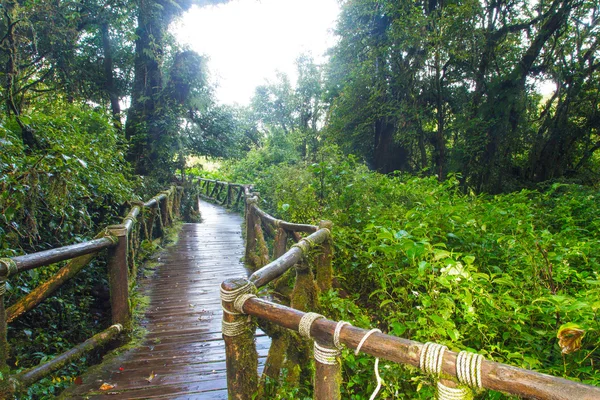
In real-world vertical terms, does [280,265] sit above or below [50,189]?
below

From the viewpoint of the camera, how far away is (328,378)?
4.76ft

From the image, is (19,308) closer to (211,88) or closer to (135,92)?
(135,92)

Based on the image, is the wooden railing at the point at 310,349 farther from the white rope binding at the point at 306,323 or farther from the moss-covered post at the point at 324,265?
the moss-covered post at the point at 324,265

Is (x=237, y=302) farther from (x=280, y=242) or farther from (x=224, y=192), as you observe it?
(x=224, y=192)

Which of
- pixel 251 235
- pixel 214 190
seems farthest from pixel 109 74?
pixel 251 235

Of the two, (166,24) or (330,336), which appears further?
(166,24)

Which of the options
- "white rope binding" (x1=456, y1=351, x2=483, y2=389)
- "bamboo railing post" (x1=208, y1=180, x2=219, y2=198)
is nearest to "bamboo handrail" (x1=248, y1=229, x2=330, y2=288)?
"white rope binding" (x1=456, y1=351, x2=483, y2=389)

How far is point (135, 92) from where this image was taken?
1039 cm

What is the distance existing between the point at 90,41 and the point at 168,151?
483cm

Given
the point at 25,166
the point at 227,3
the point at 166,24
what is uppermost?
the point at 227,3

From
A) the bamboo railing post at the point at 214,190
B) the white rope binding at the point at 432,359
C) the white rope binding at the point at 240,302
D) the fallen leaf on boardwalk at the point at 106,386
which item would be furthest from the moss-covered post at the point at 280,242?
the bamboo railing post at the point at 214,190

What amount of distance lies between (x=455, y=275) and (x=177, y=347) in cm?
265

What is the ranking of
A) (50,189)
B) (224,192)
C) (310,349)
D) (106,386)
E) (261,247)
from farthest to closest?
(224,192) → (261,247) → (50,189) → (106,386) → (310,349)

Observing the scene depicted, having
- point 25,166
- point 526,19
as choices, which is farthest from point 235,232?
point 526,19
